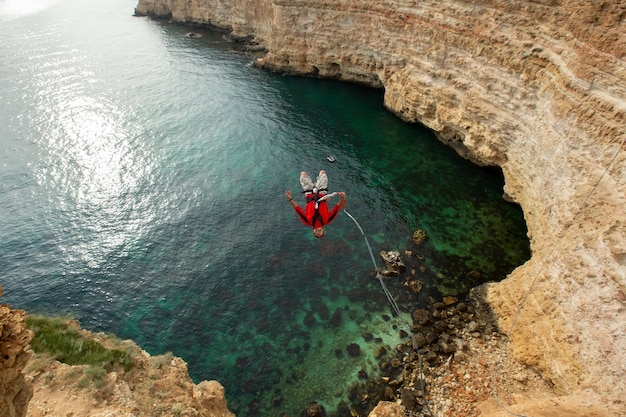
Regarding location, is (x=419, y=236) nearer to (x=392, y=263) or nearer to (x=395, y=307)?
(x=392, y=263)

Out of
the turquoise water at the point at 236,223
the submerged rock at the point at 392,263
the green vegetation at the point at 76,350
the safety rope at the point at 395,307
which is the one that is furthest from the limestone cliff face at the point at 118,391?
the submerged rock at the point at 392,263

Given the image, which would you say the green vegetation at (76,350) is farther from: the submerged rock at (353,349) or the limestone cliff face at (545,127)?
the limestone cliff face at (545,127)

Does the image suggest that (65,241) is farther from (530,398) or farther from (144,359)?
(530,398)

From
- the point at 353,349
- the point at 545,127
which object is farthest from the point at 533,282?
the point at 545,127

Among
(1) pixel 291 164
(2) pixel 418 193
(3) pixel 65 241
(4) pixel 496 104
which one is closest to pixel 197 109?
(1) pixel 291 164

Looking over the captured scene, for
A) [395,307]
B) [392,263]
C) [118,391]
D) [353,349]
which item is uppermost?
[118,391]
